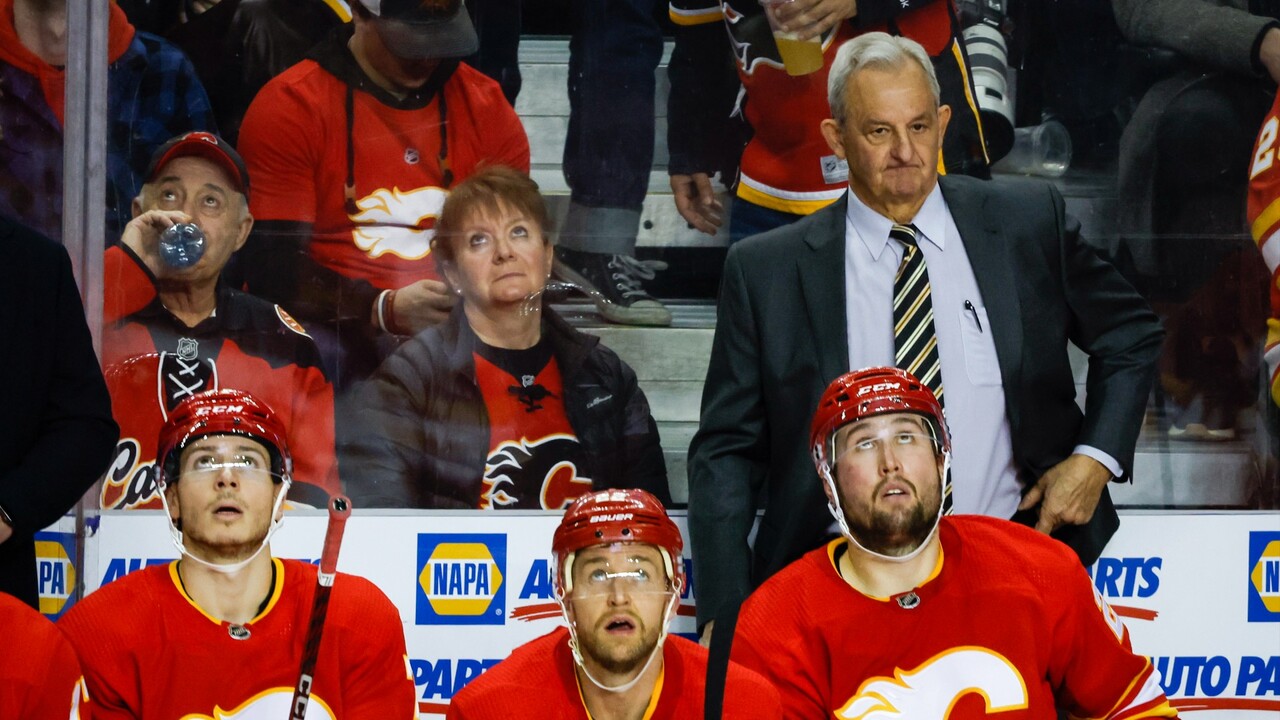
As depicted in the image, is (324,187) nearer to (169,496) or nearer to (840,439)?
(169,496)

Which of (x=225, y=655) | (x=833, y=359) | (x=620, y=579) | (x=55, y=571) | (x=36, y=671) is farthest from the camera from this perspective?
(x=55, y=571)

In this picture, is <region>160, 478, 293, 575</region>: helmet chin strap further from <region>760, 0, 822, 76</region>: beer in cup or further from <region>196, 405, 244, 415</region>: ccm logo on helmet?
<region>760, 0, 822, 76</region>: beer in cup

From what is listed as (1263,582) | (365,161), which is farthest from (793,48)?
(1263,582)

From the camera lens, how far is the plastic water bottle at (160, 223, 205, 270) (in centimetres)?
349

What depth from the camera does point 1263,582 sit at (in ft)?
11.1

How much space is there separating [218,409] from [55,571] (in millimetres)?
820

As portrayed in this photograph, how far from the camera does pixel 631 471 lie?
11.5 feet

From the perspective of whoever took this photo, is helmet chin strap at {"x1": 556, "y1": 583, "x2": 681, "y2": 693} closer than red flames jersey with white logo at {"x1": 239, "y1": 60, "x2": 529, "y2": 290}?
Yes

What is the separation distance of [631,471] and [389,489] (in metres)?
0.49

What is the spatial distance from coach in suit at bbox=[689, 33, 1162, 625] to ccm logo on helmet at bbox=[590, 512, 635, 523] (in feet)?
1.61

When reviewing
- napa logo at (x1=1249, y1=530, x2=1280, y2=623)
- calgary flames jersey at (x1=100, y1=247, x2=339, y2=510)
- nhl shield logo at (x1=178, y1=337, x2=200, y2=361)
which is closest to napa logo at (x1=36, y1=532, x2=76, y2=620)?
calgary flames jersey at (x1=100, y1=247, x2=339, y2=510)

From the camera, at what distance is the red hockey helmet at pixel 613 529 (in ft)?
8.45

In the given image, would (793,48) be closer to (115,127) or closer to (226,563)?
(115,127)

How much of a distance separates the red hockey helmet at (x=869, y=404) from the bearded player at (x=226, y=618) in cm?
75
